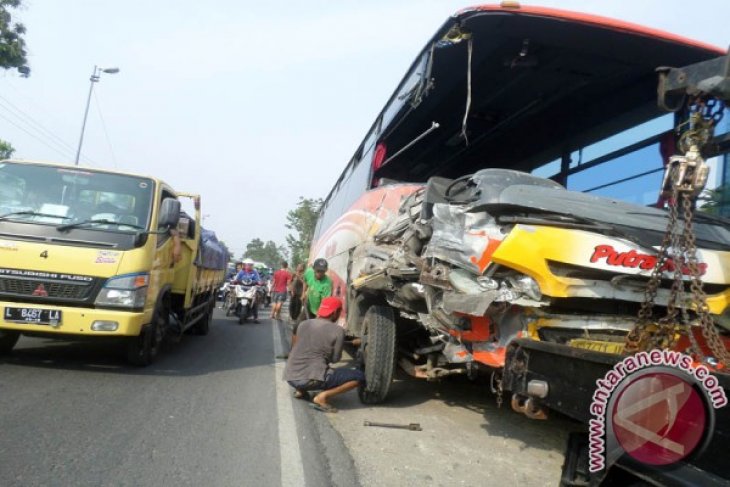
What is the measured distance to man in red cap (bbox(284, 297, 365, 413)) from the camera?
530 cm

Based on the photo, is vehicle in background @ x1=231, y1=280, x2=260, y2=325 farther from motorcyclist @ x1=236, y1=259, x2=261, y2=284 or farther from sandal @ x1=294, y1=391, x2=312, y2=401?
sandal @ x1=294, y1=391, x2=312, y2=401

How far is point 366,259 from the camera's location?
632 centimetres

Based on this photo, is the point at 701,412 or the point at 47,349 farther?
the point at 47,349

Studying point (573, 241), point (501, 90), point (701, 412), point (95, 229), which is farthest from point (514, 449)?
point (95, 229)

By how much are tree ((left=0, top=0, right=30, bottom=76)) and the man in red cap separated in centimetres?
1321

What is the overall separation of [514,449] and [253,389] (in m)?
2.73

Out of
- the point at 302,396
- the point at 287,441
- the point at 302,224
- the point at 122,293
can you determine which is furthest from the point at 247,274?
the point at 302,224

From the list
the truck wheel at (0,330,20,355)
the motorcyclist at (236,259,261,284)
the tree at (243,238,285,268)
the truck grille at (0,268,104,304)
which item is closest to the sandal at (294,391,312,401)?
the truck grille at (0,268,104,304)

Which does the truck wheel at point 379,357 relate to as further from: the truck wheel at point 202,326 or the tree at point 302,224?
the tree at point 302,224

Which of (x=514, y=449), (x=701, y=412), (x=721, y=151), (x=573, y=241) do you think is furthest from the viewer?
(x=721, y=151)

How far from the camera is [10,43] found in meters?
14.0

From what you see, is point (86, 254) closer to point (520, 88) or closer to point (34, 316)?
point (34, 316)

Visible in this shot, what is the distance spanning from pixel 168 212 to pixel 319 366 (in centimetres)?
238

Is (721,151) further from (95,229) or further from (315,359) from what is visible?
(95,229)
